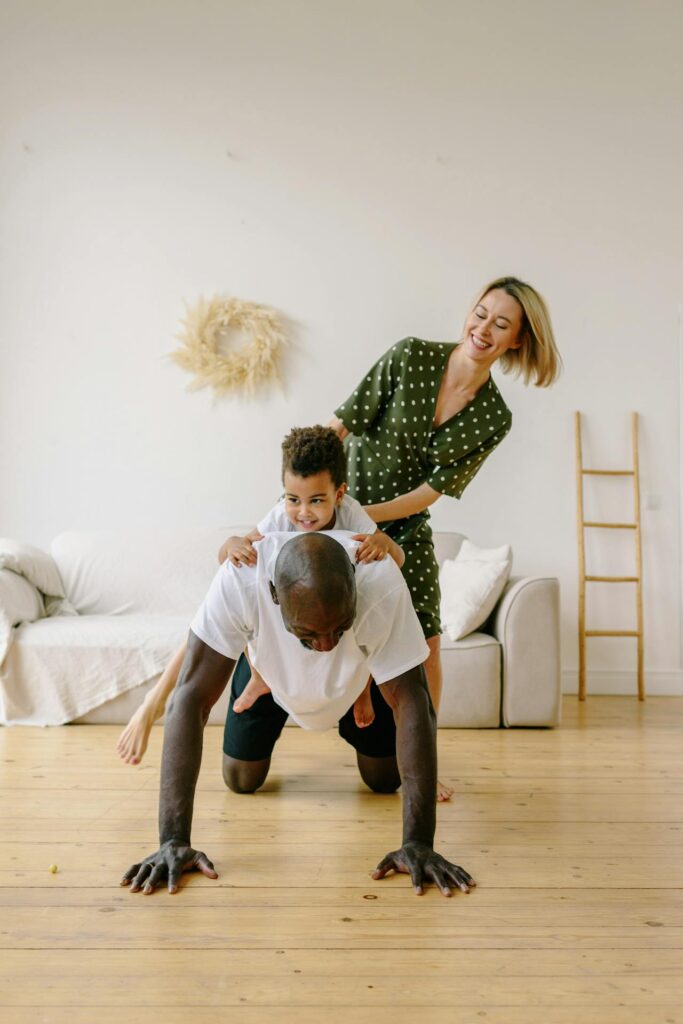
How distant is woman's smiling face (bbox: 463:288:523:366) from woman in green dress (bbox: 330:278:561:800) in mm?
17

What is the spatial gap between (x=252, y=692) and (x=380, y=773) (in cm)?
46

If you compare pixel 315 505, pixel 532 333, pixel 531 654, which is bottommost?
pixel 531 654

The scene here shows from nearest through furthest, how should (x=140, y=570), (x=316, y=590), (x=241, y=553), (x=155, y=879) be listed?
(x=316, y=590) < (x=155, y=879) < (x=241, y=553) < (x=140, y=570)

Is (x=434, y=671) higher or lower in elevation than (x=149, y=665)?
higher

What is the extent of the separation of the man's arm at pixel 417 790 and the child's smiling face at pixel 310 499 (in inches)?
16.5

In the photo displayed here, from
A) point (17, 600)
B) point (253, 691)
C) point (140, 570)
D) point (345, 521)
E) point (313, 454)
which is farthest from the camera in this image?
point (140, 570)

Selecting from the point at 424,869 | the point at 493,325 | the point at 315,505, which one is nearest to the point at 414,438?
the point at 493,325

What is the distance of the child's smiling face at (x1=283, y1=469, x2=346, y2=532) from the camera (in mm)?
2127

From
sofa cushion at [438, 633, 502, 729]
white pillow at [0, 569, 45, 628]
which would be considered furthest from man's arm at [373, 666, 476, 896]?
white pillow at [0, 569, 45, 628]

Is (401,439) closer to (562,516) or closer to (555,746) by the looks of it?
(555,746)

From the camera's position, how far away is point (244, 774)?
2658 millimetres

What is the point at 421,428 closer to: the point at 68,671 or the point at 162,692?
the point at 162,692

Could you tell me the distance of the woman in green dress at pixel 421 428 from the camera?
257cm

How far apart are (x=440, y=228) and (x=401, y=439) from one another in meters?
2.45
